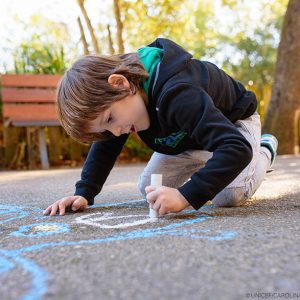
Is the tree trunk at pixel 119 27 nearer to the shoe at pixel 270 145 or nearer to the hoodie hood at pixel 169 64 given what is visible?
the shoe at pixel 270 145

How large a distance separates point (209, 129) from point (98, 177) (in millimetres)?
596

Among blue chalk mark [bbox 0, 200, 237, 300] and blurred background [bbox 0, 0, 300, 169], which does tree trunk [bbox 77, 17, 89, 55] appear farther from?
blue chalk mark [bbox 0, 200, 237, 300]

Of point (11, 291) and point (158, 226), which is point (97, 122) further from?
point (11, 291)

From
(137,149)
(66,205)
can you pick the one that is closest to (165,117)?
(66,205)

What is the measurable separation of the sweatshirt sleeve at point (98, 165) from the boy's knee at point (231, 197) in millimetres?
434

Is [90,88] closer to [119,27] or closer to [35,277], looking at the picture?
[35,277]

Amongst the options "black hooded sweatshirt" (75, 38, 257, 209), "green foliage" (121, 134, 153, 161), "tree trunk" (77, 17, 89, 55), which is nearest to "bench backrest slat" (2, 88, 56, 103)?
"tree trunk" (77, 17, 89, 55)

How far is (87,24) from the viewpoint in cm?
512

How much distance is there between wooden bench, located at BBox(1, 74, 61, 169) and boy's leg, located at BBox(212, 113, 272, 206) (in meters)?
3.02

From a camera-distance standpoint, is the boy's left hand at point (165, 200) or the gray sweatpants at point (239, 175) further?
the gray sweatpants at point (239, 175)

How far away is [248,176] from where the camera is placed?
1600 mm

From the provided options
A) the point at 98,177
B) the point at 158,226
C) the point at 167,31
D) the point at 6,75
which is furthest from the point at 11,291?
the point at 167,31

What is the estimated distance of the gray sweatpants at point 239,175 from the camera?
154 cm

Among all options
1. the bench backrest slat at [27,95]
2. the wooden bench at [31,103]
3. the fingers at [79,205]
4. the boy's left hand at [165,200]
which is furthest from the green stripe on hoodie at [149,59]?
the bench backrest slat at [27,95]
